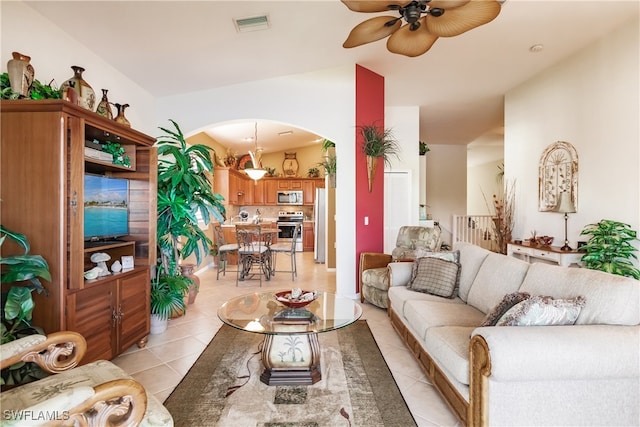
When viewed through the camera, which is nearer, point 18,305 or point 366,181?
point 18,305

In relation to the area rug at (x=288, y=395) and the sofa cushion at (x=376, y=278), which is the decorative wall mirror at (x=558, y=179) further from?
the area rug at (x=288, y=395)

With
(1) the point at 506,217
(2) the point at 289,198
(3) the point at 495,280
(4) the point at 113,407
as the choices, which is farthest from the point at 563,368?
(2) the point at 289,198

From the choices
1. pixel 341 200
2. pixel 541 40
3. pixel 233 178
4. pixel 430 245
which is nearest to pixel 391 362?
pixel 430 245

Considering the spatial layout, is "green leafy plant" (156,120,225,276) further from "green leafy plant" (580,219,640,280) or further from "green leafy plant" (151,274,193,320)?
"green leafy plant" (580,219,640,280)

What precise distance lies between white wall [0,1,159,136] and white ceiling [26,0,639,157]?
84mm

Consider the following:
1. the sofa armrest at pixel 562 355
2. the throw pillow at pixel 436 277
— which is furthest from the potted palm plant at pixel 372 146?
the sofa armrest at pixel 562 355

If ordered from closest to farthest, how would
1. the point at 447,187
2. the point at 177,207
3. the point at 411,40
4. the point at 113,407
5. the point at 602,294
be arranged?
the point at 113,407, the point at 602,294, the point at 411,40, the point at 177,207, the point at 447,187

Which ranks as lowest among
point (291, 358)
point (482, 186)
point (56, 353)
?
point (291, 358)

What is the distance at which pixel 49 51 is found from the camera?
105 inches

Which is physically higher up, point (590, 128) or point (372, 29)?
point (372, 29)

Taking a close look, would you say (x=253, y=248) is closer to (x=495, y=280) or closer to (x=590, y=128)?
(x=495, y=280)

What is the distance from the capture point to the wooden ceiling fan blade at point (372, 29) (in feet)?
8.11

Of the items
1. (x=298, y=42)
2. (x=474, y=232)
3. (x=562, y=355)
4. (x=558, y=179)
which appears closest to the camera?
(x=562, y=355)

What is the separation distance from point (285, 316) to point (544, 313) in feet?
5.23
